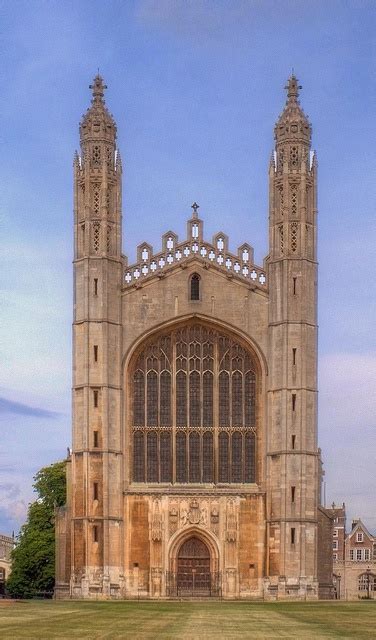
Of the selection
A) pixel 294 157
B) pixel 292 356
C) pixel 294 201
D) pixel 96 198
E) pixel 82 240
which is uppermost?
pixel 294 157

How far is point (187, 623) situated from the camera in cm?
4147

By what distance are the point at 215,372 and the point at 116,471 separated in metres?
6.93

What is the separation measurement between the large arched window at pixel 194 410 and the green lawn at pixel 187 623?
15603 mm

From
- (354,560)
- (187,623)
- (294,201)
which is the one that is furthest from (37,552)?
(354,560)

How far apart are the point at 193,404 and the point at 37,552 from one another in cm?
1904

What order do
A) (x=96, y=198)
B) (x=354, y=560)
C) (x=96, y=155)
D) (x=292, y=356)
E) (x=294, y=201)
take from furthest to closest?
(x=354, y=560) < (x=96, y=155) < (x=96, y=198) < (x=294, y=201) < (x=292, y=356)

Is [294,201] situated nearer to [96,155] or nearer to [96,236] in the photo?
[96,236]

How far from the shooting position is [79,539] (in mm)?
68125

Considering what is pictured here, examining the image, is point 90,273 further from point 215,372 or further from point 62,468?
point 62,468

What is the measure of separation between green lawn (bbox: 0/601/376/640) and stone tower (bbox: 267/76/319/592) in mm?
13009

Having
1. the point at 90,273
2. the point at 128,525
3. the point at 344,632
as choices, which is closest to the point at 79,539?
the point at 128,525

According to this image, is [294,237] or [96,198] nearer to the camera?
[294,237]

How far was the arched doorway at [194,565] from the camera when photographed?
69.8 meters

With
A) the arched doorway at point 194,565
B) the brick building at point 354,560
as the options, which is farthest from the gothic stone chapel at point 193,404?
the brick building at point 354,560
